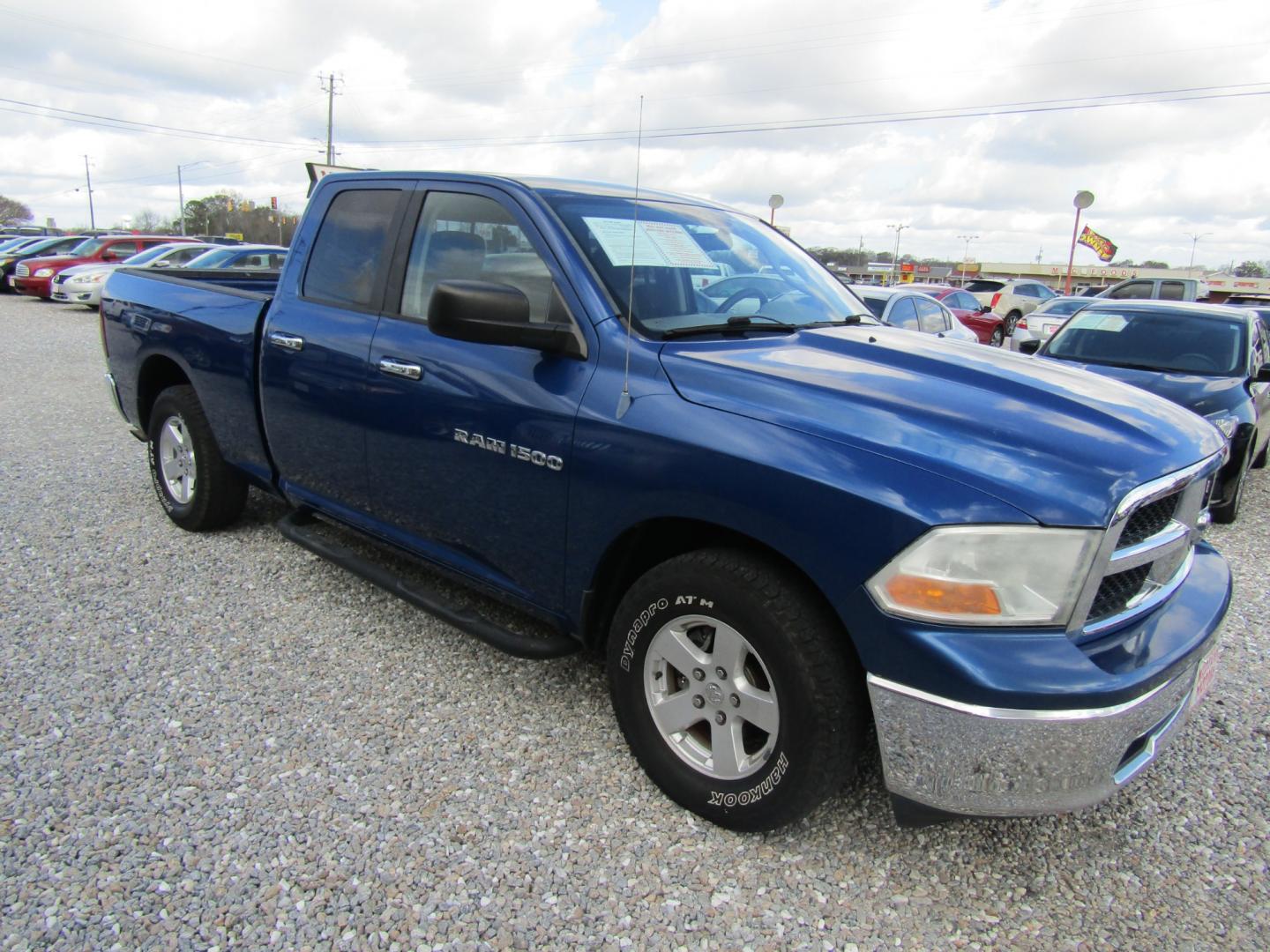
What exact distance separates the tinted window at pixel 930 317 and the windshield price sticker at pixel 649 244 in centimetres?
628

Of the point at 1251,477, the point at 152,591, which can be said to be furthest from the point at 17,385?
the point at 1251,477

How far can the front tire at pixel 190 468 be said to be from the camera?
14.6 feet

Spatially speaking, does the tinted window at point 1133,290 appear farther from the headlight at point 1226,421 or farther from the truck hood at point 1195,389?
the headlight at point 1226,421

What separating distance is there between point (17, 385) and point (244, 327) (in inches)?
307

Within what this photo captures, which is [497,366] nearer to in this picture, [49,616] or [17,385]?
[49,616]

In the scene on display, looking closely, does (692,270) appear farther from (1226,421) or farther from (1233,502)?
(1233,502)

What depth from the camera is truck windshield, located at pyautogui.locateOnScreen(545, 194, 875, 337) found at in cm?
280

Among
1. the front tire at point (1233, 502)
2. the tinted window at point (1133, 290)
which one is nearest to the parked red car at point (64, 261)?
the front tire at point (1233, 502)

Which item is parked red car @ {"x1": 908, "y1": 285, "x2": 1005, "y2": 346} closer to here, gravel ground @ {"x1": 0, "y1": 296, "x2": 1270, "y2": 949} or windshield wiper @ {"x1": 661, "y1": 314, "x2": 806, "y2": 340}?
gravel ground @ {"x1": 0, "y1": 296, "x2": 1270, "y2": 949}

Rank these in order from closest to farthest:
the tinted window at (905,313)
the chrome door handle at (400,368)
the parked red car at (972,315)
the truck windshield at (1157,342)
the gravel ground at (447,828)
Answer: the gravel ground at (447,828)
the chrome door handle at (400,368)
the truck windshield at (1157,342)
the tinted window at (905,313)
the parked red car at (972,315)

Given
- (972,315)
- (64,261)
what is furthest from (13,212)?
(972,315)

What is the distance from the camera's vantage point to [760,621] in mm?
2203

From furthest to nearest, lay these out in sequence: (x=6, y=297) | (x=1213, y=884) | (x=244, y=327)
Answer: (x=6, y=297) < (x=244, y=327) < (x=1213, y=884)

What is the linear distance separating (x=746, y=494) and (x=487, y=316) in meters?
0.95
